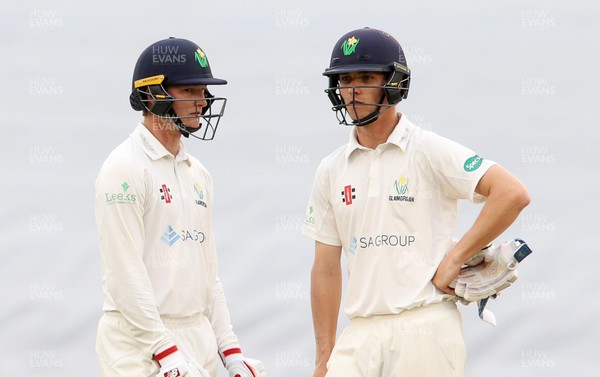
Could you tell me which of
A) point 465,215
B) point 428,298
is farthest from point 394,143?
point 465,215

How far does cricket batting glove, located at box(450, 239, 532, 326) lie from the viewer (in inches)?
132

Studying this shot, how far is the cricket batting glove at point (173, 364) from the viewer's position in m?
3.25

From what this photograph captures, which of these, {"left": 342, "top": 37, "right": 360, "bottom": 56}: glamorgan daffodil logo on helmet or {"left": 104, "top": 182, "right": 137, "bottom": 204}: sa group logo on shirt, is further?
{"left": 342, "top": 37, "right": 360, "bottom": 56}: glamorgan daffodil logo on helmet

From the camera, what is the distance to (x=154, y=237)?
11.1 ft

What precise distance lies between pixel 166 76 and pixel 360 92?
Result: 59 centimetres

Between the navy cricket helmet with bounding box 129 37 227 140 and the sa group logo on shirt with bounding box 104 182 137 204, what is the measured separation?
0.31m

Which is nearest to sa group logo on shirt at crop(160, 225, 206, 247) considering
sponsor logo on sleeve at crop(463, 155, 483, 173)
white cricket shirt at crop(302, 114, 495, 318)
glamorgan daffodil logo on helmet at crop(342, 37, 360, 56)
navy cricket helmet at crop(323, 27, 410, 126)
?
white cricket shirt at crop(302, 114, 495, 318)

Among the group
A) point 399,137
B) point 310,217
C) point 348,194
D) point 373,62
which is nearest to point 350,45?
point 373,62

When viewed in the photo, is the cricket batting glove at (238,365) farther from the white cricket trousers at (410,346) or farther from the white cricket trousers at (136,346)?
the white cricket trousers at (410,346)

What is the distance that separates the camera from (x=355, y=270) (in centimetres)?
347

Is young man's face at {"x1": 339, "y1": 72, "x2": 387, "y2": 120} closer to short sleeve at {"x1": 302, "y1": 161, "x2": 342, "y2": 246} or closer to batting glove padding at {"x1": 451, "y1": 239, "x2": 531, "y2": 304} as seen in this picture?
short sleeve at {"x1": 302, "y1": 161, "x2": 342, "y2": 246}

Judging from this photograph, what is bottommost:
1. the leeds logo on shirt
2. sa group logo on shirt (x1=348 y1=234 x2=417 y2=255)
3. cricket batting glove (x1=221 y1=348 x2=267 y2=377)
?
cricket batting glove (x1=221 y1=348 x2=267 y2=377)

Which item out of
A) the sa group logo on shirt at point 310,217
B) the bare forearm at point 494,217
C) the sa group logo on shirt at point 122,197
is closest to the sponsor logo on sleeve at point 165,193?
the sa group logo on shirt at point 122,197

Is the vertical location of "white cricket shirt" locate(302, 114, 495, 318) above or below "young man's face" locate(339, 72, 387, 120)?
below
